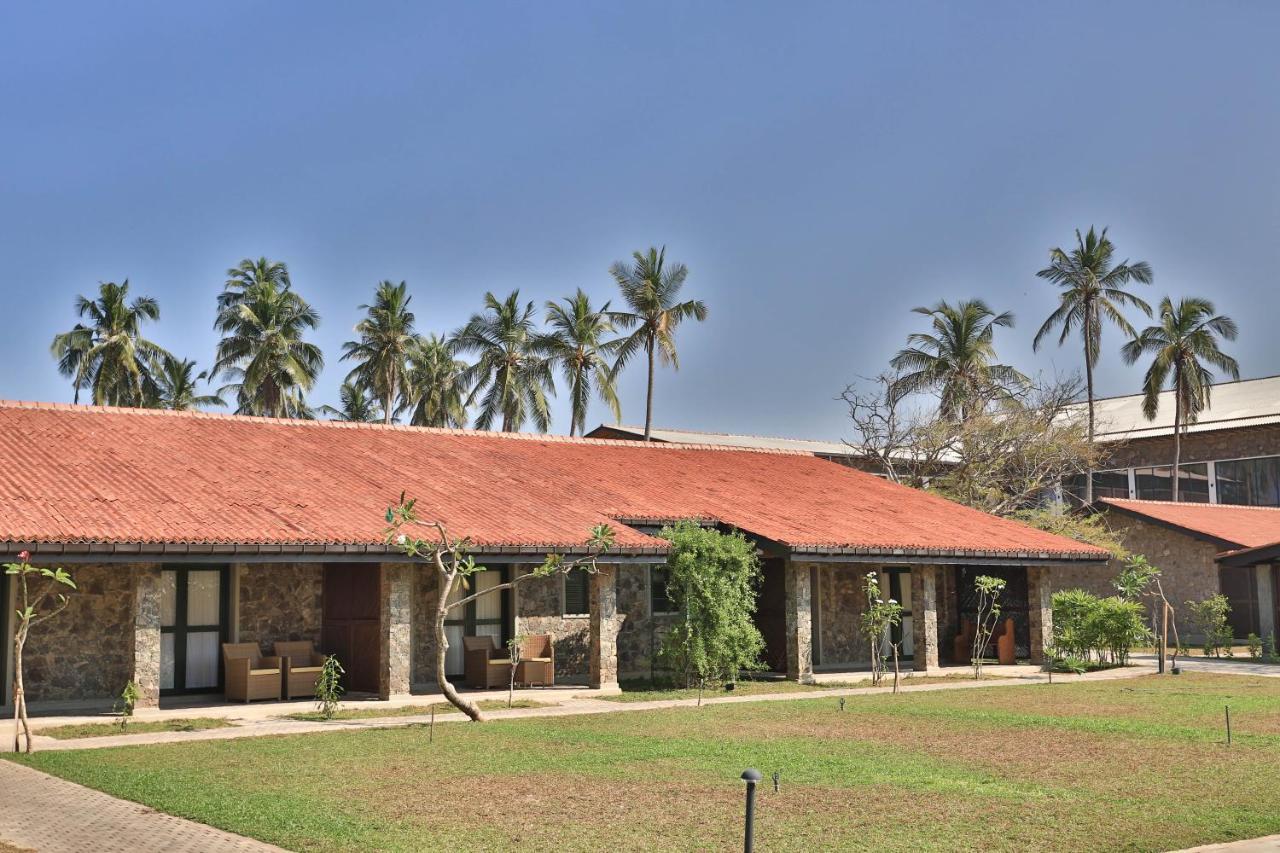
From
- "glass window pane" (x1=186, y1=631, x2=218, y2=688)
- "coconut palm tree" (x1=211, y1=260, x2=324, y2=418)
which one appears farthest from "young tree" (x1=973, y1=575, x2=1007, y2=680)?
"coconut palm tree" (x1=211, y1=260, x2=324, y2=418)

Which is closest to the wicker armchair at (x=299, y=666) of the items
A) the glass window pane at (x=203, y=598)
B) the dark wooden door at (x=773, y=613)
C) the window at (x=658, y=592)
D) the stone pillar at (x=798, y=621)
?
the glass window pane at (x=203, y=598)

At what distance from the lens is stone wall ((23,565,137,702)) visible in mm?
17047

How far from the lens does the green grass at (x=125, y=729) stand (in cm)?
1475

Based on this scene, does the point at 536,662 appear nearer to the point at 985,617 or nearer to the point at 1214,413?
the point at 985,617

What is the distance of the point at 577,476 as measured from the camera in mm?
24891

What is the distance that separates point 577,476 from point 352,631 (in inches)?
263

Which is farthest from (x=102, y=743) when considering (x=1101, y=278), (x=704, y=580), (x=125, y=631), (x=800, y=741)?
(x=1101, y=278)

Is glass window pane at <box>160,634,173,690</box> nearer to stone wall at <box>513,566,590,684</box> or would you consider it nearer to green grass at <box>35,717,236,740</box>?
green grass at <box>35,717,236,740</box>

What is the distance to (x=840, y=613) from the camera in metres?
25.8

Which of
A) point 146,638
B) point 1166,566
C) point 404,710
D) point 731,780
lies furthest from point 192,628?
point 1166,566

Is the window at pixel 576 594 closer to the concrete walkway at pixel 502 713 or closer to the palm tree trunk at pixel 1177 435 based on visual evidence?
the concrete walkway at pixel 502 713

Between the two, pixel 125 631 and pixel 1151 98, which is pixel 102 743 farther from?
pixel 1151 98

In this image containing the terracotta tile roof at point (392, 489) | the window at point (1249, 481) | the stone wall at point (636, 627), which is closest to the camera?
the terracotta tile roof at point (392, 489)

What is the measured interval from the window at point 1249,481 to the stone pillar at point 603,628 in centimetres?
3591
